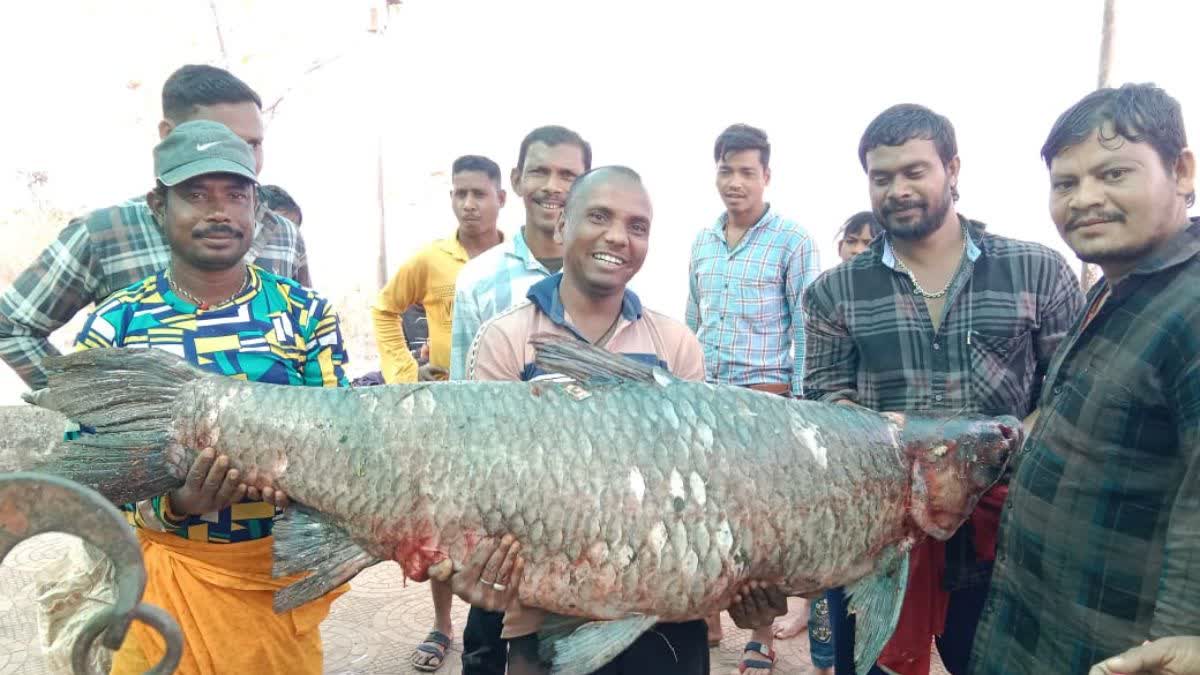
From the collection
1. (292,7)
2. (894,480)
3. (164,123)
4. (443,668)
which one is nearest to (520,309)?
(894,480)

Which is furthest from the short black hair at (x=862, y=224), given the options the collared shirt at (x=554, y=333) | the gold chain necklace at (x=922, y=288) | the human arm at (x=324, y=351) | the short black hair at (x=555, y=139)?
the human arm at (x=324, y=351)

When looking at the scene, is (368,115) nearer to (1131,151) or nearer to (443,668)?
(443,668)

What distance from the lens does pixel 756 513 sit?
2.00 meters

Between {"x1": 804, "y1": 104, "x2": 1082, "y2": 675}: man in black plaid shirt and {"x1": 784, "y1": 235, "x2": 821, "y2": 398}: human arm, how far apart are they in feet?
5.98

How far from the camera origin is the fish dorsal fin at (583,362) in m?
2.11

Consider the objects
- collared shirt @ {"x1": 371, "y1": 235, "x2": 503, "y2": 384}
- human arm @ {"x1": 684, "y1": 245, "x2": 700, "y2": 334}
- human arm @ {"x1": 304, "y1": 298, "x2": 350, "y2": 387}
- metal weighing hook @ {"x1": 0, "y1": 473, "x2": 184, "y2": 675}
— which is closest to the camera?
metal weighing hook @ {"x1": 0, "y1": 473, "x2": 184, "y2": 675}

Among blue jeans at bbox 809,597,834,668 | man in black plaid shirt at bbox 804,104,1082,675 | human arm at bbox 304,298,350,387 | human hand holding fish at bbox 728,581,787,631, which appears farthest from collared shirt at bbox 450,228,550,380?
blue jeans at bbox 809,597,834,668

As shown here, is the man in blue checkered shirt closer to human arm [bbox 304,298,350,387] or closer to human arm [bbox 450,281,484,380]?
human arm [bbox 450,281,484,380]

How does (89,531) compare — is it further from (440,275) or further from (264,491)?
(440,275)

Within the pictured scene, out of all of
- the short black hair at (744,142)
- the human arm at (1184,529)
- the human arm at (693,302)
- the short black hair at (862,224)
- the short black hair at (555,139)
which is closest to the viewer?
the human arm at (1184,529)

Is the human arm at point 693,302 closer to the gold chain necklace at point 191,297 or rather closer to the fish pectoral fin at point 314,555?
the gold chain necklace at point 191,297

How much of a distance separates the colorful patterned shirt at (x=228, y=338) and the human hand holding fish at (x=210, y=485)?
0.99 ft

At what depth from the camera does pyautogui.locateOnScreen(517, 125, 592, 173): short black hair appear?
3957 millimetres

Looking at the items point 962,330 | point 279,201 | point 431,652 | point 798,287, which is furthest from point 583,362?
point 279,201
